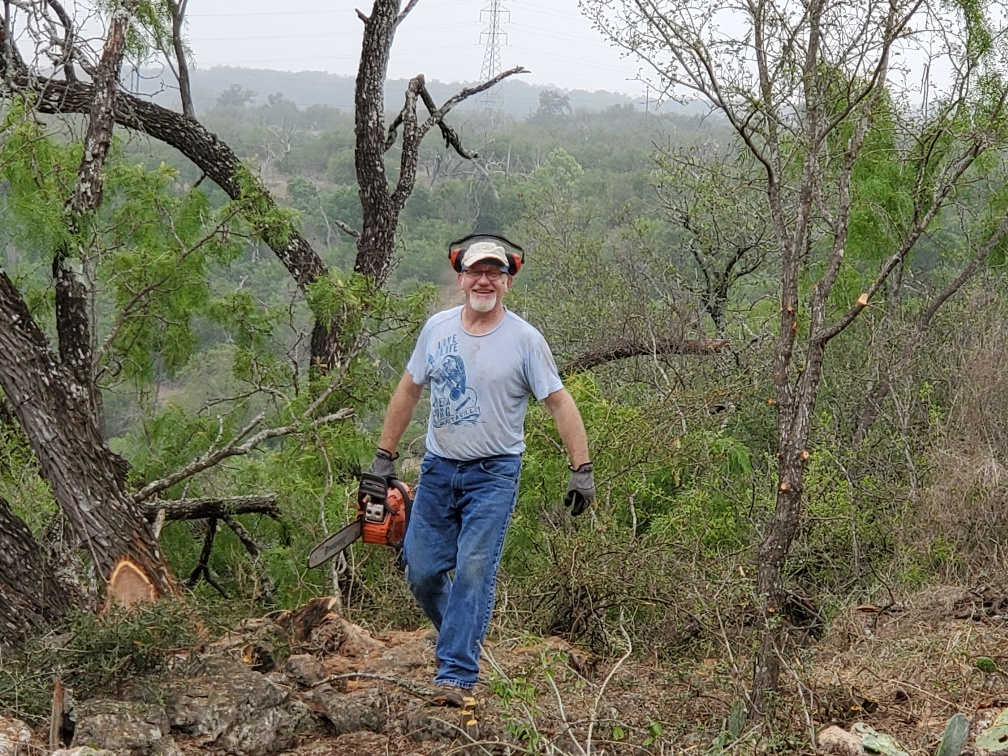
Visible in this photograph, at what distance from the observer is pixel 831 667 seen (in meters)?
4.97

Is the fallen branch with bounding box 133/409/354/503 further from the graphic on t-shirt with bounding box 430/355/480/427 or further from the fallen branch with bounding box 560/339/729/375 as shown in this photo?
the fallen branch with bounding box 560/339/729/375

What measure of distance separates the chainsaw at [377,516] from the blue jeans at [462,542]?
165mm

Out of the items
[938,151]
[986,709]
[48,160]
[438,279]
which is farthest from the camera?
[438,279]

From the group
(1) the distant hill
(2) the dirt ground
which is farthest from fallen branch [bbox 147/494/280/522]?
(1) the distant hill

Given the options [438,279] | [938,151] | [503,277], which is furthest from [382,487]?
[438,279]

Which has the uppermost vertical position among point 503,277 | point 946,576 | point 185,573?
point 503,277

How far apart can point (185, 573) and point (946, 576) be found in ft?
19.2

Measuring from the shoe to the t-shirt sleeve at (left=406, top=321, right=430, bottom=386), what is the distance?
119 cm

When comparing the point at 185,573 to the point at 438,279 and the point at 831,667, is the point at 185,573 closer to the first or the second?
the point at 831,667

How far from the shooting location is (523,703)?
11.9 ft

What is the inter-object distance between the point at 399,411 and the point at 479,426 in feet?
1.59

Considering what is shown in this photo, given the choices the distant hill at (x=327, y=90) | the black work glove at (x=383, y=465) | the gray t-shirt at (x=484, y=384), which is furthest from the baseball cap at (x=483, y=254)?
the distant hill at (x=327, y=90)

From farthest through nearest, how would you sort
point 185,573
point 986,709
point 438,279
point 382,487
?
1. point 438,279
2. point 185,573
3. point 382,487
4. point 986,709

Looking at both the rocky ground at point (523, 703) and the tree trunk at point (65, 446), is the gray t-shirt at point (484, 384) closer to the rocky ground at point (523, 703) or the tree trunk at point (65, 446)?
the rocky ground at point (523, 703)
